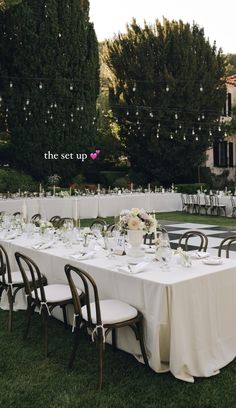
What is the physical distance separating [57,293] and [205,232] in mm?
7874

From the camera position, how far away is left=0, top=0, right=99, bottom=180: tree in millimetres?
20281

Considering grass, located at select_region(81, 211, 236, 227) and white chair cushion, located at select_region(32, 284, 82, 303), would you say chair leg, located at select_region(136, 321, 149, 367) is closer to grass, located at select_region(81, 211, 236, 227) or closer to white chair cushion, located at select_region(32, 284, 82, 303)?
white chair cushion, located at select_region(32, 284, 82, 303)

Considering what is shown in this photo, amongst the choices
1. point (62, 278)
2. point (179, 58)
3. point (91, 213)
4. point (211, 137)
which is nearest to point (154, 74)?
point (179, 58)

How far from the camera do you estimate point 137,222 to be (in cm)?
478

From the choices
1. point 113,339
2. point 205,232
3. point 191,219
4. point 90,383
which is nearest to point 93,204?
point 191,219

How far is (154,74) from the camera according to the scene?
23.4 meters

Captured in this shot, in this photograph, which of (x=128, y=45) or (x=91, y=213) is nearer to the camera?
(x=91, y=213)

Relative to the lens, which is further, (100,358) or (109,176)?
(109,176)

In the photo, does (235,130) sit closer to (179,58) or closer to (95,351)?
(179,58)

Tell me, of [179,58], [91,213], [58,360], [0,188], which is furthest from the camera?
[179,58]

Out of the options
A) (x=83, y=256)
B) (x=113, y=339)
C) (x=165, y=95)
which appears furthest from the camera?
(x=165, y=95)

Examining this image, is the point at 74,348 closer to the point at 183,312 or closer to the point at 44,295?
the point at 44,295

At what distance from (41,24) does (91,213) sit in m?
9.94

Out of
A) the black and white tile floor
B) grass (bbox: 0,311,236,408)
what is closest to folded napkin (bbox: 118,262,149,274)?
grass (bbox: 0,311,236,408)
